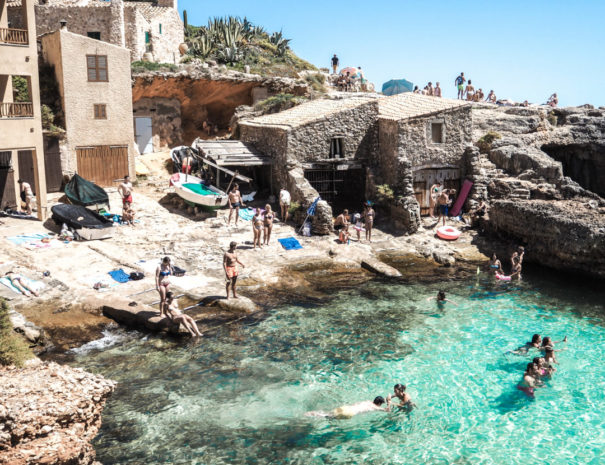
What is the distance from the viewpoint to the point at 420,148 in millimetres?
26594

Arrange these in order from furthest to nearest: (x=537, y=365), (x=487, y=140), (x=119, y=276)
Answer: (x=487, y=140) → (x=119, y=276) → (x=537, y=365)

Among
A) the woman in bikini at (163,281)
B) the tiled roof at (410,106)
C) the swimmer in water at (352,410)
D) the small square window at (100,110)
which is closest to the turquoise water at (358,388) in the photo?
the swimmer in water at (352,410)

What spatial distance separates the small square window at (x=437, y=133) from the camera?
88.2 feet

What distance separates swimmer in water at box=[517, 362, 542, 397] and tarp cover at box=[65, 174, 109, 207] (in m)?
17.4

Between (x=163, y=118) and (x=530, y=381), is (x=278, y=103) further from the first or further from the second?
(x=530, y=381)

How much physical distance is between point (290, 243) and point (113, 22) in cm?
2201

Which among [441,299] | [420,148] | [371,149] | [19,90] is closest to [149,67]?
[19,90]

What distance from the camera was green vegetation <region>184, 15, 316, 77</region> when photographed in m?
38.8

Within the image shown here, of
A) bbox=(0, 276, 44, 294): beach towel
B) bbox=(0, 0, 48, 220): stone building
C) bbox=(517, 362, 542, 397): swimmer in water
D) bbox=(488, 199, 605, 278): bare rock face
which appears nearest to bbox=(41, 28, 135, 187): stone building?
bbox=(0, 0, 48, 220): stone building

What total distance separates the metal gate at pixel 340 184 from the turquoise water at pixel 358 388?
1006 cm

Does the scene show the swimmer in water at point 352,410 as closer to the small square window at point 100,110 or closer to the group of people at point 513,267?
the group of people at point 513,267

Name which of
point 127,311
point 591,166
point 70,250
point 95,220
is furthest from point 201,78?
point 591,166

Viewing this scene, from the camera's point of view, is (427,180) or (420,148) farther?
(427,180)

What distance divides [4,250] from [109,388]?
11.8 metres
